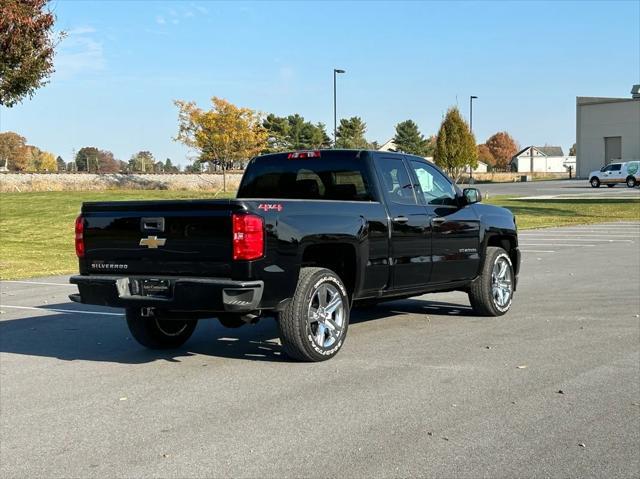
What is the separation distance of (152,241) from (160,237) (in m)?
0.10

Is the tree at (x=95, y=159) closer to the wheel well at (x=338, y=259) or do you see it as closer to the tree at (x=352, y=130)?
the tree at (x=352, y=130)

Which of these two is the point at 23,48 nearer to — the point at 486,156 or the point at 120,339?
the point at 120,339

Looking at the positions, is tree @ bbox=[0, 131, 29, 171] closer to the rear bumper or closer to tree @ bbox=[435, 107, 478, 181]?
tree @ bbox=[435, 107, 478, 181]

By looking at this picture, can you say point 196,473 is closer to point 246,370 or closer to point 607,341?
point 246,370

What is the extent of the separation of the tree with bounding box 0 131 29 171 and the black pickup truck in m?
136

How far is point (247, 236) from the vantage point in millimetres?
6395

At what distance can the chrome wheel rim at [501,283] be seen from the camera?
9.62 meters

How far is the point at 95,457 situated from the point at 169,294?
2.08 m

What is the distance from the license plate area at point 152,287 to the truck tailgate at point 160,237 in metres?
0.11

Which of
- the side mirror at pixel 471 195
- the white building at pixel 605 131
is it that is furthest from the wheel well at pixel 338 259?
the white building at pixel 605 131

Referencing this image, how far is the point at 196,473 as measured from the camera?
4438mm

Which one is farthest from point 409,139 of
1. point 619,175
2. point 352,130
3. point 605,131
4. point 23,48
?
point 23,48

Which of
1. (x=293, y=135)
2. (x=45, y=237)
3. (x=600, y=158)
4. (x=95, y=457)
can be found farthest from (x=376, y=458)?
(x=293, y=135)

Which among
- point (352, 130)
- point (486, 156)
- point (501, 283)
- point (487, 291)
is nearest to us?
point (487, 291)
